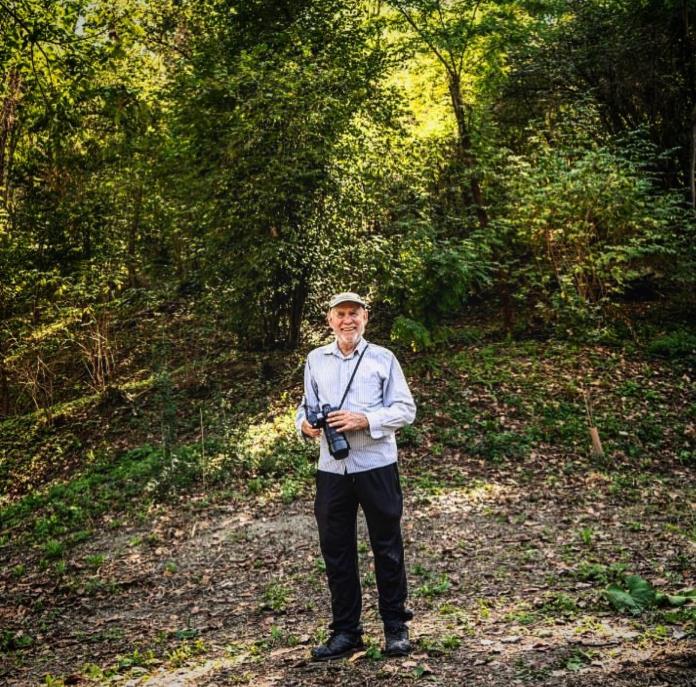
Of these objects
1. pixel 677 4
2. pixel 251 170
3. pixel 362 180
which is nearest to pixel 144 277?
pixel 251 170

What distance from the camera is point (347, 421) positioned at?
144 inches

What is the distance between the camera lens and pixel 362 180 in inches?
463

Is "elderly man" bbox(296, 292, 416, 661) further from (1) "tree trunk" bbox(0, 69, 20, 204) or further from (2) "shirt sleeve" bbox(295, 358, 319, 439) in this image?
(1) "tree trunk" bbox(0, 69, 20, 204)

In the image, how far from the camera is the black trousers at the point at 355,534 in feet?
12.3

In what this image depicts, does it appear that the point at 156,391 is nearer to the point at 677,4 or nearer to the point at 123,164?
the point at 123,164

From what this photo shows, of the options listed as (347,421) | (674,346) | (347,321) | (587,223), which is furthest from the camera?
(674,346)

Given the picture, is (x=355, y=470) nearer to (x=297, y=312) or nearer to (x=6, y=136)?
(x=297, y=312)

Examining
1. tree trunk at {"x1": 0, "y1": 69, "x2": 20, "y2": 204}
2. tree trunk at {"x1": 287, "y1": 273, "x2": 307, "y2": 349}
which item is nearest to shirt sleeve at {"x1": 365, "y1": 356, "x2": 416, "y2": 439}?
tree trunk at {"x1": 287, "y1": 273, "x2": 307, "y2": 349}

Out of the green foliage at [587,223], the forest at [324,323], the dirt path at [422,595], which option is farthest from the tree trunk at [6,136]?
the green foliage at [587,223]

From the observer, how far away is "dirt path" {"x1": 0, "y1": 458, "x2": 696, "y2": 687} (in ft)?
12.1

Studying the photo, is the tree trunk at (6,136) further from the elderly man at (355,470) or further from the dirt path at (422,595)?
the elderly man at (355,470)

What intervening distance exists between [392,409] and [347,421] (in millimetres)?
308

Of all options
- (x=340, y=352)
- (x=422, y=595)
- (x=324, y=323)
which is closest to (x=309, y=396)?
(x=340, y=352)

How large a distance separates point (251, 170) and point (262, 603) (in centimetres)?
781
